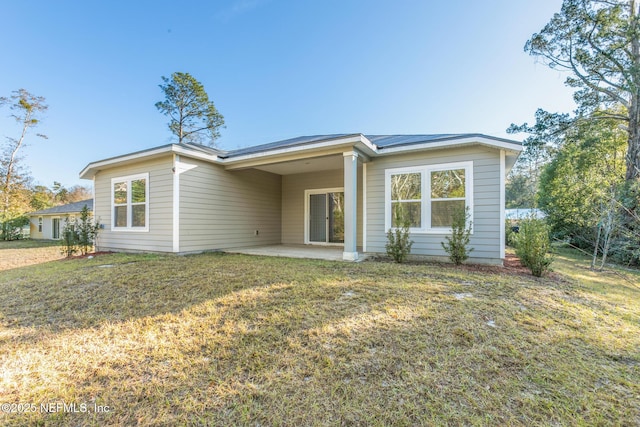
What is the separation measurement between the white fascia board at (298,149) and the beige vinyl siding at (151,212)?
1646 mm

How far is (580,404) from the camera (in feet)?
5.05

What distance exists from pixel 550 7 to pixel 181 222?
Answer: 503 inches

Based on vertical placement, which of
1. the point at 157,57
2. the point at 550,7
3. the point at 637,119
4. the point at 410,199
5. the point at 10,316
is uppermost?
the point at 157,57

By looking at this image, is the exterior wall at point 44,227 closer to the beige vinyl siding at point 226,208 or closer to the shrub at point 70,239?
the shrub at point 70,239

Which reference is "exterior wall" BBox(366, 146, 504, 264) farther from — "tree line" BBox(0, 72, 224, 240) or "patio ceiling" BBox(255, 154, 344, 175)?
"tree line" BBox(0, 72, 224, 240)

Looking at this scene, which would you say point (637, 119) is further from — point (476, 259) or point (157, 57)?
point (157, 57)

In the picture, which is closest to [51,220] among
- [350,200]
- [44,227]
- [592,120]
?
[44,227]

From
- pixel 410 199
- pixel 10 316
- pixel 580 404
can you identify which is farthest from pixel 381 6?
pixel 10 316

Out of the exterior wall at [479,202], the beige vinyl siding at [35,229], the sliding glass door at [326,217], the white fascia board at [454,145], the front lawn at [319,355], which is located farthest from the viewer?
the beige vinyl siding at [35,229]

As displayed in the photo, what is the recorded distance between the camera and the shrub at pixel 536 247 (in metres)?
4.61

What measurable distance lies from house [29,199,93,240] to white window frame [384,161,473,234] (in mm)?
17250

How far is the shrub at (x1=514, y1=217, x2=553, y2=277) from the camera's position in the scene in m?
4.61

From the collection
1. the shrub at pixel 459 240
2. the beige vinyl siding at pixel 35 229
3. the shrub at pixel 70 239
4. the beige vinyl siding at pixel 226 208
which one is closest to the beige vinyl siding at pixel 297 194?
the beige vinyl siding at pixel 226 208

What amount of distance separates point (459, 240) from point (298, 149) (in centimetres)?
407
